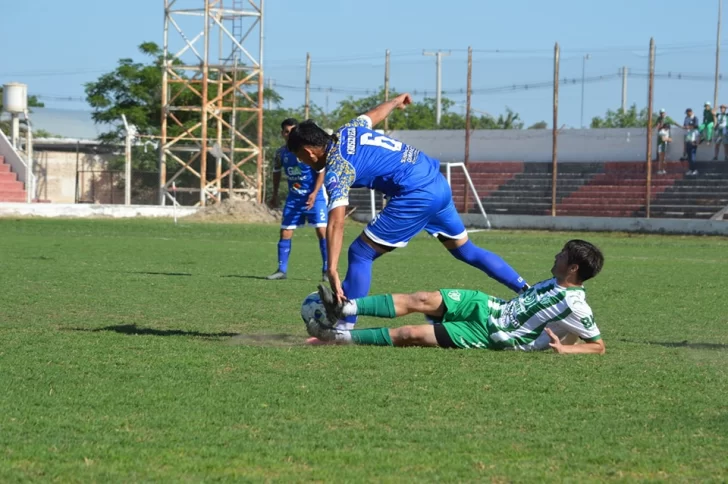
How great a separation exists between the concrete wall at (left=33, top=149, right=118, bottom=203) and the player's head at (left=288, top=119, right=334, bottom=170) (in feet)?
114

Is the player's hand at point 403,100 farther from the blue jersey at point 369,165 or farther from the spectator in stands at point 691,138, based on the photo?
the spectator in stands at point 691,138

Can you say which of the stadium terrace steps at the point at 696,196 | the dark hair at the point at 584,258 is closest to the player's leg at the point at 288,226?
the dark hair at the point at 584,258

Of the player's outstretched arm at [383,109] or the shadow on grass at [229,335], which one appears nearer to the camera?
the shadow on grass at [229,335]

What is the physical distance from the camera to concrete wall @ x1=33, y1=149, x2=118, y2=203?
4156 centimetres

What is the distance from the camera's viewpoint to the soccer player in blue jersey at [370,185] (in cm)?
716

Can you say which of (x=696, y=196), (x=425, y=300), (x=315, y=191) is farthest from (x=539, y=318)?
(x=696, y=196)

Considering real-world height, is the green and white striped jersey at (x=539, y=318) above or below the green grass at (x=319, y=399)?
above

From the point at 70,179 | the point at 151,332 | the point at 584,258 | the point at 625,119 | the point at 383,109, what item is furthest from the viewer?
the point at 625,119

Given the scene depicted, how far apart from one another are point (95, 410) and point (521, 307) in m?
3.08

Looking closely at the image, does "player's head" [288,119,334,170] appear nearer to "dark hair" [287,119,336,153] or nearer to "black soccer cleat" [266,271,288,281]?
"dark hair" [287,119,336,153]

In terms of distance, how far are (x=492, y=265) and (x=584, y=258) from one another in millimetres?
1526

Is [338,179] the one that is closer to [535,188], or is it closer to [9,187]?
[9,187]

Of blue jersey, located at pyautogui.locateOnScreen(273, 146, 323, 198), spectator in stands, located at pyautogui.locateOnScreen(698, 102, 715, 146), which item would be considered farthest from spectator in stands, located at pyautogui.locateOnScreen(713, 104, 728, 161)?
blue jersey, located at pyautogui.locateOnScreen(273, 146, 323, 198)

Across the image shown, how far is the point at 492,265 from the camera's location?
8.45 m
